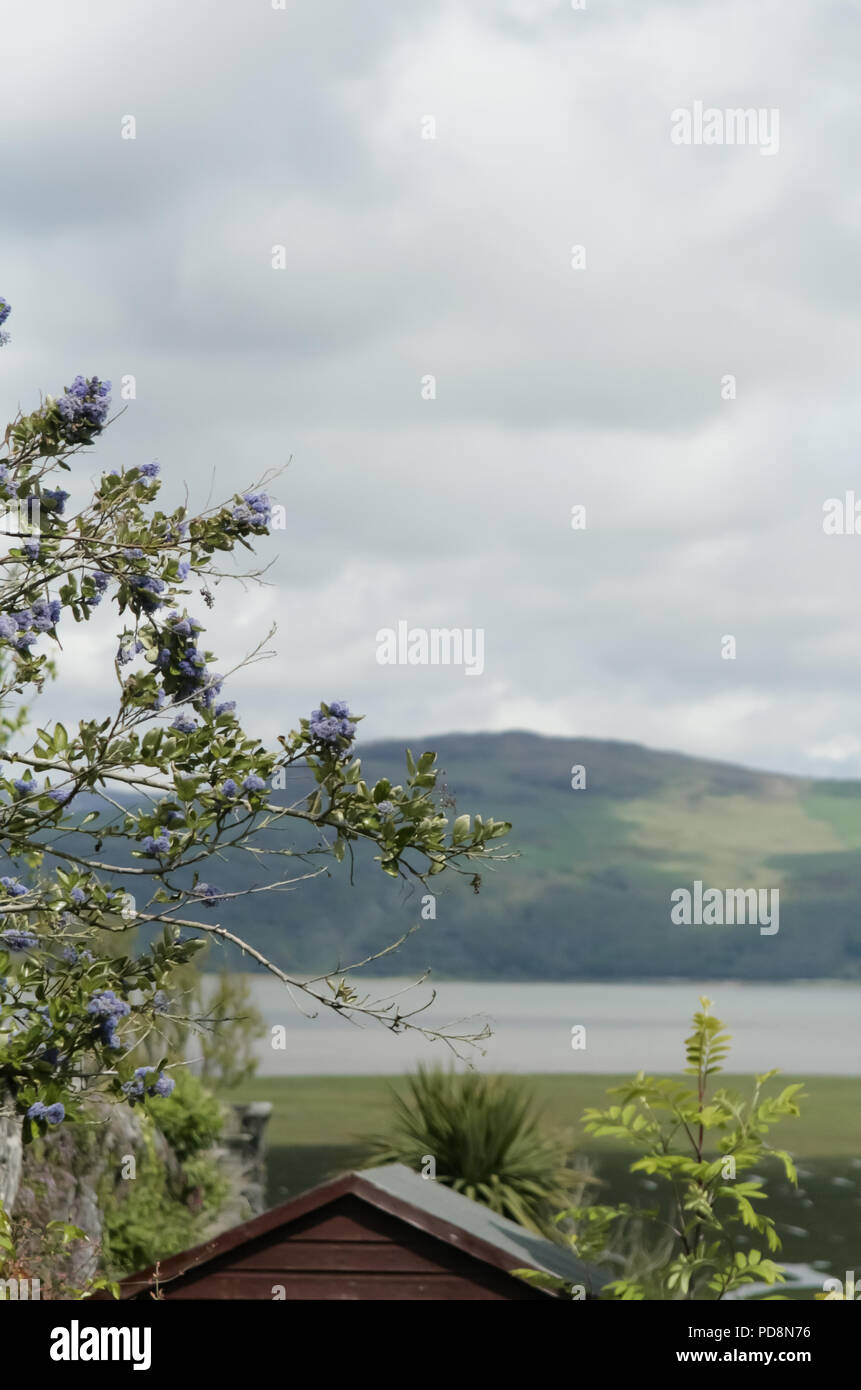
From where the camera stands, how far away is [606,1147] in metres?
91.1

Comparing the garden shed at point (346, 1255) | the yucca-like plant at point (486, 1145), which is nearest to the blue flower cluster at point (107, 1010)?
the garden shed at point (346, 1255)

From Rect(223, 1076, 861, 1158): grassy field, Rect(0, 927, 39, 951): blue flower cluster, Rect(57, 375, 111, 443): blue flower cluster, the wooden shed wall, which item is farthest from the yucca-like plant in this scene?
Rect(223, 1076, 861, 1158): grassy field

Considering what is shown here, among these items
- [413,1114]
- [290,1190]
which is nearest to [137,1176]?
[413,1114]

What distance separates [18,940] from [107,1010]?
0.82 m

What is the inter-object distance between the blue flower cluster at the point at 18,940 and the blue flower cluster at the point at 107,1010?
655 millimetres

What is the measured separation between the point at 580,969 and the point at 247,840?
194 meters

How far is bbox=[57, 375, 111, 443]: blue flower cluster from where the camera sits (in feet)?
18.5

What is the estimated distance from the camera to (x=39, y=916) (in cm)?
573

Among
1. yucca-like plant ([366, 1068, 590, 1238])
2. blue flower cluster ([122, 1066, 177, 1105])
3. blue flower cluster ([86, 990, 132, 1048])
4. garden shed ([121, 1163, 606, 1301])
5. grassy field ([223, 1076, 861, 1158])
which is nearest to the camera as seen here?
blue flower cluster ([86, 990, 132, 1048])

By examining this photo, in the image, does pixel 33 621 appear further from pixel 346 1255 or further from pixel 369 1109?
pixel 369 1109

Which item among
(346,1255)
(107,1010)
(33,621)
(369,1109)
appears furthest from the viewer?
(369,1109)

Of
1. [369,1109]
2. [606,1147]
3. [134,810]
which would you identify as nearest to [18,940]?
[134,810]

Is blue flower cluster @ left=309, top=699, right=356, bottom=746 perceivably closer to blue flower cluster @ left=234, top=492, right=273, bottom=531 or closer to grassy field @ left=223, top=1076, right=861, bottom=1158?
blue flower cluster @ left=234, top=492, right=273, bottom=531

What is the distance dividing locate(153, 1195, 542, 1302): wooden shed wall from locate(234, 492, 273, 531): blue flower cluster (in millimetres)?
5161
